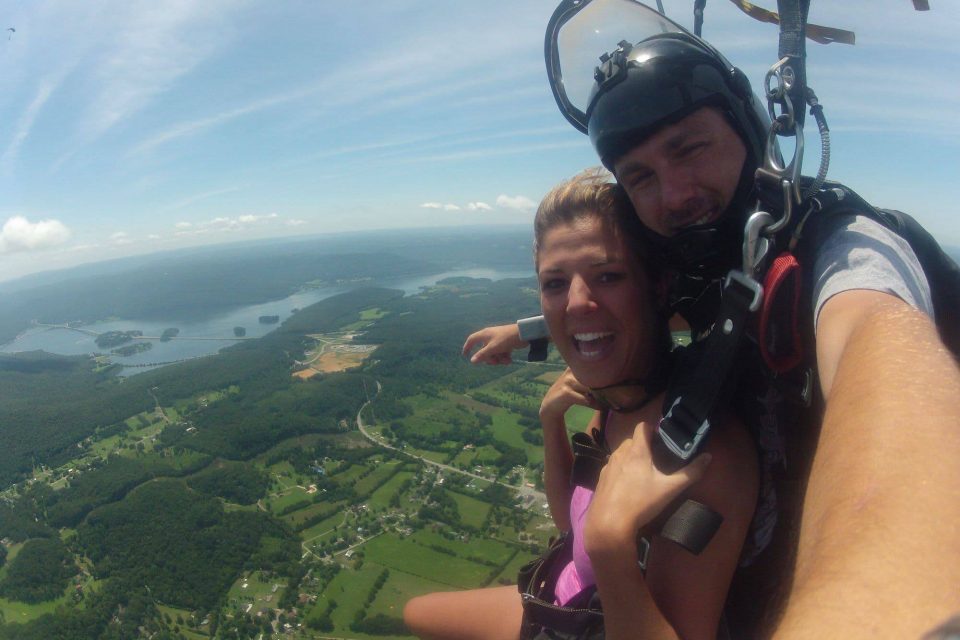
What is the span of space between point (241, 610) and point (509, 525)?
11449 millimetres

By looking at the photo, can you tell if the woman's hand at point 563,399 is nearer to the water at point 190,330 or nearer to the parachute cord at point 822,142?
the parachute cord at point 822,142

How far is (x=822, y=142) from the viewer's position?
134 cm

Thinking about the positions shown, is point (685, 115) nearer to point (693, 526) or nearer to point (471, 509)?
point (693, 526)

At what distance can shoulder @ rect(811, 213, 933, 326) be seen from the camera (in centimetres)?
108

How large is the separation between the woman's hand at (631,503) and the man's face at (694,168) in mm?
725

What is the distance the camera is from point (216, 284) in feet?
340

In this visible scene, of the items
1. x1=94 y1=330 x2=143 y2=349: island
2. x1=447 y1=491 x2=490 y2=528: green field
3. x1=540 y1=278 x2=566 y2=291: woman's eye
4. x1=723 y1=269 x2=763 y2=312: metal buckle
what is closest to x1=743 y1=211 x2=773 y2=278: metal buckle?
x1=723 y1=269 x2=763 y2=312: metal buckle

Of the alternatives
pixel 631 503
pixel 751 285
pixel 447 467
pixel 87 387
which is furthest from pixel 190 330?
pixel 751 285

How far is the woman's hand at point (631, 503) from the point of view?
45.7 inches

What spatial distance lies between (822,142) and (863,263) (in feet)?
1.41

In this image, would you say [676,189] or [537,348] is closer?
[676,189]

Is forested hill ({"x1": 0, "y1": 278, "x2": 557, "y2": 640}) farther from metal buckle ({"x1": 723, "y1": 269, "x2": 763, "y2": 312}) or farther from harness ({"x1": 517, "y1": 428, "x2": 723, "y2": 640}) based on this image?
metal buckle ({"x1": 723, "y1": 269, "x2": 763, "y2": 312})

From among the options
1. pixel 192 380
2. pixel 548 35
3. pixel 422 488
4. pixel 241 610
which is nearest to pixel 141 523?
pixel 241 610

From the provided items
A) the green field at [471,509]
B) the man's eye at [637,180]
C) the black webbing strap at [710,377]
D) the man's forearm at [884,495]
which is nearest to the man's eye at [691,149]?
the man's eye at [637,180]
